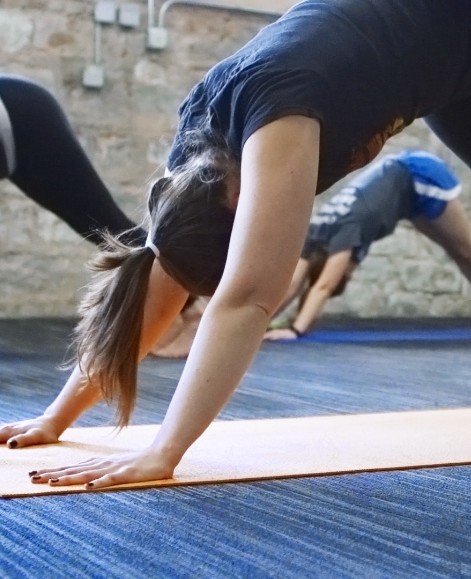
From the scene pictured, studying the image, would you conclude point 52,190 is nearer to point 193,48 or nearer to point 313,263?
point 313,263

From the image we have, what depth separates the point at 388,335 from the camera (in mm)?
3863

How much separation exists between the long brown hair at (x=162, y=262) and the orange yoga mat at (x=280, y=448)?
4.9 inches

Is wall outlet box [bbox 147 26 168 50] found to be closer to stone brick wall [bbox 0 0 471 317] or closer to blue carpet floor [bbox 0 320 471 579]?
stone brick wall [bbox 0 0 471 317]

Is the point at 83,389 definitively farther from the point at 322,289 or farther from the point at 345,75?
the point at 322,289

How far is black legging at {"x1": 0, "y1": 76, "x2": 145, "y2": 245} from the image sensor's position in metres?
2.72

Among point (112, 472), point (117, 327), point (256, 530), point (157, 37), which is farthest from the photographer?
point (157, 37)

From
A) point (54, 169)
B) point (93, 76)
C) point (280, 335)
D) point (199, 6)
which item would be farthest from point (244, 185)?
point (199, 6)

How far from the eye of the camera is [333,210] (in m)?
3.63

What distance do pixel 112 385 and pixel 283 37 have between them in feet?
1.66

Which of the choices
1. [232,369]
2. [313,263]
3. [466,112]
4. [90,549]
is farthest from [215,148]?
[313,263]

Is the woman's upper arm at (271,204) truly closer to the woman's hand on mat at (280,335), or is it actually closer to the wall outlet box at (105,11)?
the woman's hand on mat at (280,335)

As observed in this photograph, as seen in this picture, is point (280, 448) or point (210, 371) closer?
point (210, 371)

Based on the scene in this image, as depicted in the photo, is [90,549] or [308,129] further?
[308,129]

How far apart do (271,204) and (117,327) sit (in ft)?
1.01
